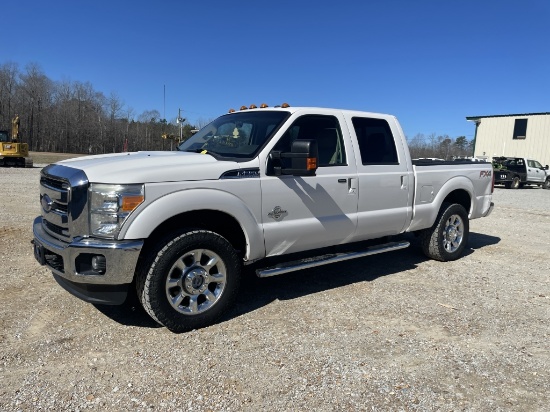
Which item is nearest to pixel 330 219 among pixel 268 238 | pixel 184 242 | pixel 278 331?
pixel 268 238

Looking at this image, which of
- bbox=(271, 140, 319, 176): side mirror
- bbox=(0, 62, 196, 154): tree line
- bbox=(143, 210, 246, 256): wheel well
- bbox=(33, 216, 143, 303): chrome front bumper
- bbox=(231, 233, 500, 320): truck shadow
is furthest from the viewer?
bbox=(0, 62, 196, 154): tree line

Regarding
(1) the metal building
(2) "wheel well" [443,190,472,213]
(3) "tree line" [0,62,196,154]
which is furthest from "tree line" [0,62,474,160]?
(2) "wheel well" [443,190,472,213]

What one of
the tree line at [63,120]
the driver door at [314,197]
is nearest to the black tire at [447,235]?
the driver door at [314,197]

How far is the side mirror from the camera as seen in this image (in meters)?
3.96

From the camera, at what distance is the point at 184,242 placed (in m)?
3.70

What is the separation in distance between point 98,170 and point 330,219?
2388mm

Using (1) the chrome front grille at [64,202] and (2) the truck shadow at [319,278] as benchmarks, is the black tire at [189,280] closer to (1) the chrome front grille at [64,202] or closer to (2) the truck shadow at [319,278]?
(2) the truck shadow at [319,278]

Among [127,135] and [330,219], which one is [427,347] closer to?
[330,219]

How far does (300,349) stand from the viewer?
3570 millimetres

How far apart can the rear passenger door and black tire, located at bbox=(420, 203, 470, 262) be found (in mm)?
863

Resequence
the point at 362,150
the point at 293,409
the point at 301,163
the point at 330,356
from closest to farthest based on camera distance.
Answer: the point at 293,409 < the point at 330,356 < the point at 301,163 < the point at 362,150

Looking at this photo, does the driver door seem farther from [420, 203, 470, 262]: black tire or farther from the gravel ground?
[420, 203, 470, 262]: black tire

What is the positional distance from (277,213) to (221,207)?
655 mm

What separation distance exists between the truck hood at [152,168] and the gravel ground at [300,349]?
135cm
